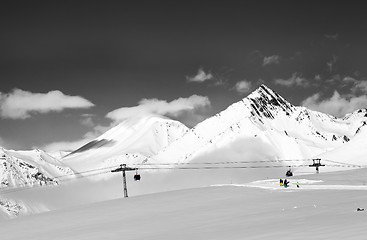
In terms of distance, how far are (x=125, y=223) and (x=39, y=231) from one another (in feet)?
25.5

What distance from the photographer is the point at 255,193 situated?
193ft

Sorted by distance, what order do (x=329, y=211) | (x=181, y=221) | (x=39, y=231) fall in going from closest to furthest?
(x=329, y=211) → (x=181, y=221) → (x=39, y=231)

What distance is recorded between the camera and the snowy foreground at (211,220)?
81.5ft

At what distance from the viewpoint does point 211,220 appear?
3672cm

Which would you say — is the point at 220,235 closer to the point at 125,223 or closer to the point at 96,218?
the point at 125,223

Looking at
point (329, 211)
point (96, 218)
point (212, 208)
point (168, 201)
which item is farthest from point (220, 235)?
point (168, 201)

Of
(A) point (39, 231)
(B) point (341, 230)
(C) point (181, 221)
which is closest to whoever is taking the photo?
(B) point (341, 230)

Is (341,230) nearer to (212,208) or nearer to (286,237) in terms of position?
(286,237)

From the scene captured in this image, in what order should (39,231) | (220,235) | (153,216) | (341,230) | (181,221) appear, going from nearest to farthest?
(341,230) → (220,235) → (181,221) → (39,231) → (153,216)

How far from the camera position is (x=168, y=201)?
5734 cm

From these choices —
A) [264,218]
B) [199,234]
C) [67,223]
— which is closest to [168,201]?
[67,223]

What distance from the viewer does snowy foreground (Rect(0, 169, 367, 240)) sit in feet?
81.5

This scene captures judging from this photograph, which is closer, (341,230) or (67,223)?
(341,230)

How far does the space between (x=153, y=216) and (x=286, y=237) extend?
23.9 m
